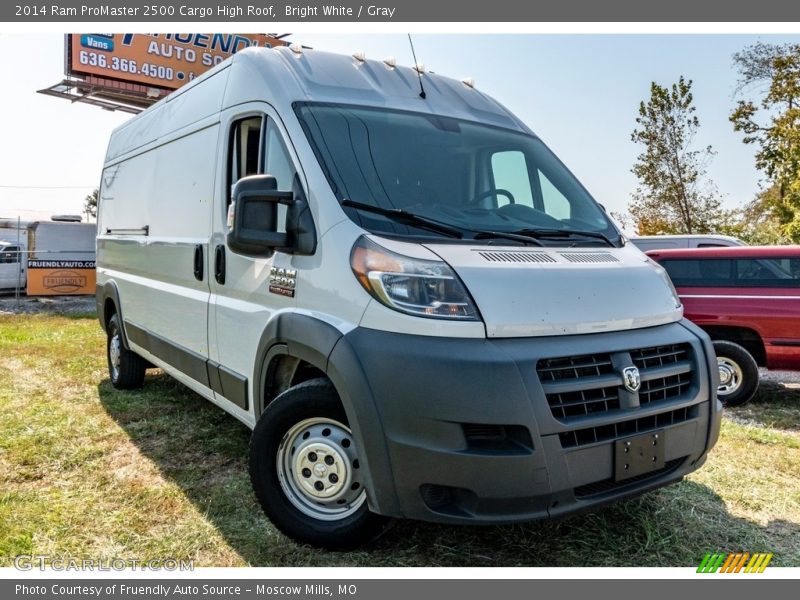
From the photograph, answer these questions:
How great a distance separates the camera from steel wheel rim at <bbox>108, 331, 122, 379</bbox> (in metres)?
6.70

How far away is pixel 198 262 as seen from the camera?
4.40 meters

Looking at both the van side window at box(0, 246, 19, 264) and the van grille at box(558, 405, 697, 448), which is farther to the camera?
the van side window at box(0, 246, 19, 264)

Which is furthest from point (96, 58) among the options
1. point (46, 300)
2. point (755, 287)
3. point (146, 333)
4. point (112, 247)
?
point (755, 287)

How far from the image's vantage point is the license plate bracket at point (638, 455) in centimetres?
283

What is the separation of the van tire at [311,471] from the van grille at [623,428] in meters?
0.95

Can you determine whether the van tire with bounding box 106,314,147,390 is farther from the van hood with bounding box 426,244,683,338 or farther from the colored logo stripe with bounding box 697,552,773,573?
the colored logo stripe with bounding box 697,552,773,573

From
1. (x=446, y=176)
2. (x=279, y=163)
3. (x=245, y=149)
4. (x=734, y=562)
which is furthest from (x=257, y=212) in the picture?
(x=734, y=562)

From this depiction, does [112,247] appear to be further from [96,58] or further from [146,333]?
[96,58]

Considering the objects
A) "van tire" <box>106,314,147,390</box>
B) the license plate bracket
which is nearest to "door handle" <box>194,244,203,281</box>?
"van tire" <box>106,314,147,390</box>

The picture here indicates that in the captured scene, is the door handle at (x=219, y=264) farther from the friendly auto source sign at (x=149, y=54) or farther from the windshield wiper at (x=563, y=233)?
the friendly auto source sign at (x=149, y=54)

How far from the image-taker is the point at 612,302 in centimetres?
304

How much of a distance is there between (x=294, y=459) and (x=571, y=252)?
172 centimetres

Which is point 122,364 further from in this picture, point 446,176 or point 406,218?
point 406,218

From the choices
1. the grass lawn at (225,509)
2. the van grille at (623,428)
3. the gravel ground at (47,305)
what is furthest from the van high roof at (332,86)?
the gravel ground at (47,305)
